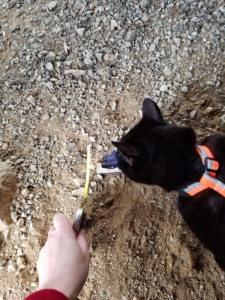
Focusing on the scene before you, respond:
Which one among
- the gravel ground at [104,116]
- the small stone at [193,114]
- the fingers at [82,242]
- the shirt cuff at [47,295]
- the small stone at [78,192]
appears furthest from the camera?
the small stone at [193,114]

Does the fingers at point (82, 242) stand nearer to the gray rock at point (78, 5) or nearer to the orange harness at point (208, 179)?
the orange harness at point (208, 179)

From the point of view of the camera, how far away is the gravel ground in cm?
177

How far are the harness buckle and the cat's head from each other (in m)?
0.07

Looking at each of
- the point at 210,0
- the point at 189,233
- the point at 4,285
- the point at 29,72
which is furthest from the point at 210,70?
the point at 4,285

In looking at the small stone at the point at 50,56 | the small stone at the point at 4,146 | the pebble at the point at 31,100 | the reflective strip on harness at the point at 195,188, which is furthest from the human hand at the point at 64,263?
the small stone at the point at 50,56

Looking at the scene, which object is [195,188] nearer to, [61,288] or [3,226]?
[61,288]

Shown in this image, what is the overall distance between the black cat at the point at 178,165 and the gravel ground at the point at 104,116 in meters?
0.30

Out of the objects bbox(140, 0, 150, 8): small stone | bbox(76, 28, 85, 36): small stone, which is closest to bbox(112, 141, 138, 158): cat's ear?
bbox(76, 28, 85, 36): small stone

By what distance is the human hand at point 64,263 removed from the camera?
3.99ft

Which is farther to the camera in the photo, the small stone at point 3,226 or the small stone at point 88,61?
the small stone at point 88,61

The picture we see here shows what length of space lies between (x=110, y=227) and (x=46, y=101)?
0.80 meters

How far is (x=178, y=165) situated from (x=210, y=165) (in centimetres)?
12

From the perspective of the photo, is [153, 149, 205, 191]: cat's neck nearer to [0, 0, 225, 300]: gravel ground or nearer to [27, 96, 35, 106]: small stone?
[0, 0, 225, 300]: gravel ground

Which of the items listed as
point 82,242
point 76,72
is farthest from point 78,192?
point 76,72
